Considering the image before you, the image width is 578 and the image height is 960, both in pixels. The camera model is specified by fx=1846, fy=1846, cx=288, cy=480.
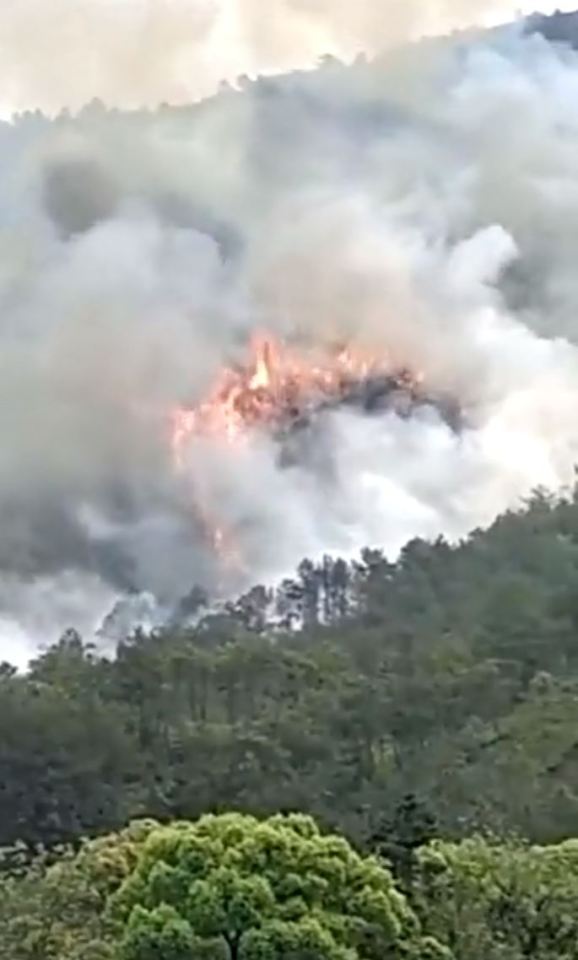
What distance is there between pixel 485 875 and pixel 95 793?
24977 mm

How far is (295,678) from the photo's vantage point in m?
54.4

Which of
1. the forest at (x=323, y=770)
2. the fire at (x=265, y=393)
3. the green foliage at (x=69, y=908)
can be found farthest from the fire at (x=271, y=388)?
the green foliage at (x=69, y=908)

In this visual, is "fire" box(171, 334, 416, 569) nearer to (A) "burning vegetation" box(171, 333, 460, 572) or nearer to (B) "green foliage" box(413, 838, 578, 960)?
(A) "burning vegetation" box(171, 333, 460, 572)

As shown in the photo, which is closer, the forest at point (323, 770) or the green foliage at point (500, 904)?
the forest at point (323, 770)

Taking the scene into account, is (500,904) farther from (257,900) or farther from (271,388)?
(271,388)

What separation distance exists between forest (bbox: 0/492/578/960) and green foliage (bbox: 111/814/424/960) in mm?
24

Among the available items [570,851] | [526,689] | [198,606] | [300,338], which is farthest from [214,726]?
[300,338]

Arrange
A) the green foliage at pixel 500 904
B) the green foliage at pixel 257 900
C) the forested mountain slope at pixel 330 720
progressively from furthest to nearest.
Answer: the forested mountain slope at pixel 330 720, the green foliage at pixel 500 904, the green foliage at pixel 257 900

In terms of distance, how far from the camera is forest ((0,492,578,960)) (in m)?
18.1

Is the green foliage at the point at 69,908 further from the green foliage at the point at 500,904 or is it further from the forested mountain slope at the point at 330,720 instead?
the forested mountain slope at the point at 330,720

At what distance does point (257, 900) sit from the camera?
17656 mm

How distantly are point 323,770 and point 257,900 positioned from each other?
27.7 m

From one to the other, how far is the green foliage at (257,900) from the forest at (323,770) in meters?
0.02

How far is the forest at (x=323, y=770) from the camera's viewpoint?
713 inches
